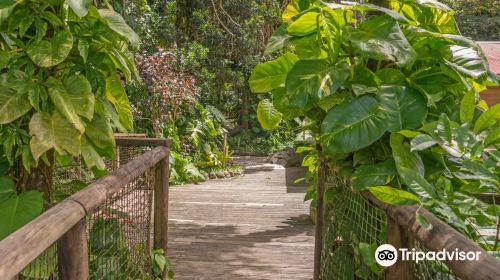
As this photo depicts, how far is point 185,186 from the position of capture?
25.6 ft

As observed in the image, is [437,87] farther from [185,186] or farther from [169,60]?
[169,60]

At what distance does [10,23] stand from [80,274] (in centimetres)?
86

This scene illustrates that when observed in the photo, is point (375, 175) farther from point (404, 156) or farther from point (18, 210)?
point (18, 210)

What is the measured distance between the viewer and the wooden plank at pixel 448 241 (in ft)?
2.58

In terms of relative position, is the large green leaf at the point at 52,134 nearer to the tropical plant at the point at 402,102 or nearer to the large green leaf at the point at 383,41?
the tropical plant at the point at 402,102

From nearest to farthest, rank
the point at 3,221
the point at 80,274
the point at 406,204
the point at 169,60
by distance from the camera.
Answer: the point at 406,204 → the point at 80,274 → the point at 3,221 → the point at 169,60

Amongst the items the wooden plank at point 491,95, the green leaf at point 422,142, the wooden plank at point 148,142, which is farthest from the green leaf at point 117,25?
the wooden plank at point 491,95

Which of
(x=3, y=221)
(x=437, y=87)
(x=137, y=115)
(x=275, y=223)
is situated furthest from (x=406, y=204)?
(x=137, y=115)

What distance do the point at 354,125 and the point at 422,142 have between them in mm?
295

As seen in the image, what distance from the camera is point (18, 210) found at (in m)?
1.66

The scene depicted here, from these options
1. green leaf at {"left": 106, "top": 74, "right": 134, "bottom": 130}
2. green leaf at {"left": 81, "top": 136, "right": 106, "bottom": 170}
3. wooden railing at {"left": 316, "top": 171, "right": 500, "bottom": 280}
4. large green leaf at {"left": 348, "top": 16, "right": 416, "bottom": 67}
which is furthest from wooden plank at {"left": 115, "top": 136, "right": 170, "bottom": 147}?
large green leaf at {"left": 348, "top": 16, "right": 416, "bottom": 67}

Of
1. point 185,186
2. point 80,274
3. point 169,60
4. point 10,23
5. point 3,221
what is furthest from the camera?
point 169,60

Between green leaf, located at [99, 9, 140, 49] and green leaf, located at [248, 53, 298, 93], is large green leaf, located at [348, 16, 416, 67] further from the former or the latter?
green leaf, located at [99, 9, 140, 49]

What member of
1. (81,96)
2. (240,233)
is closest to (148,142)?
(81,96)
